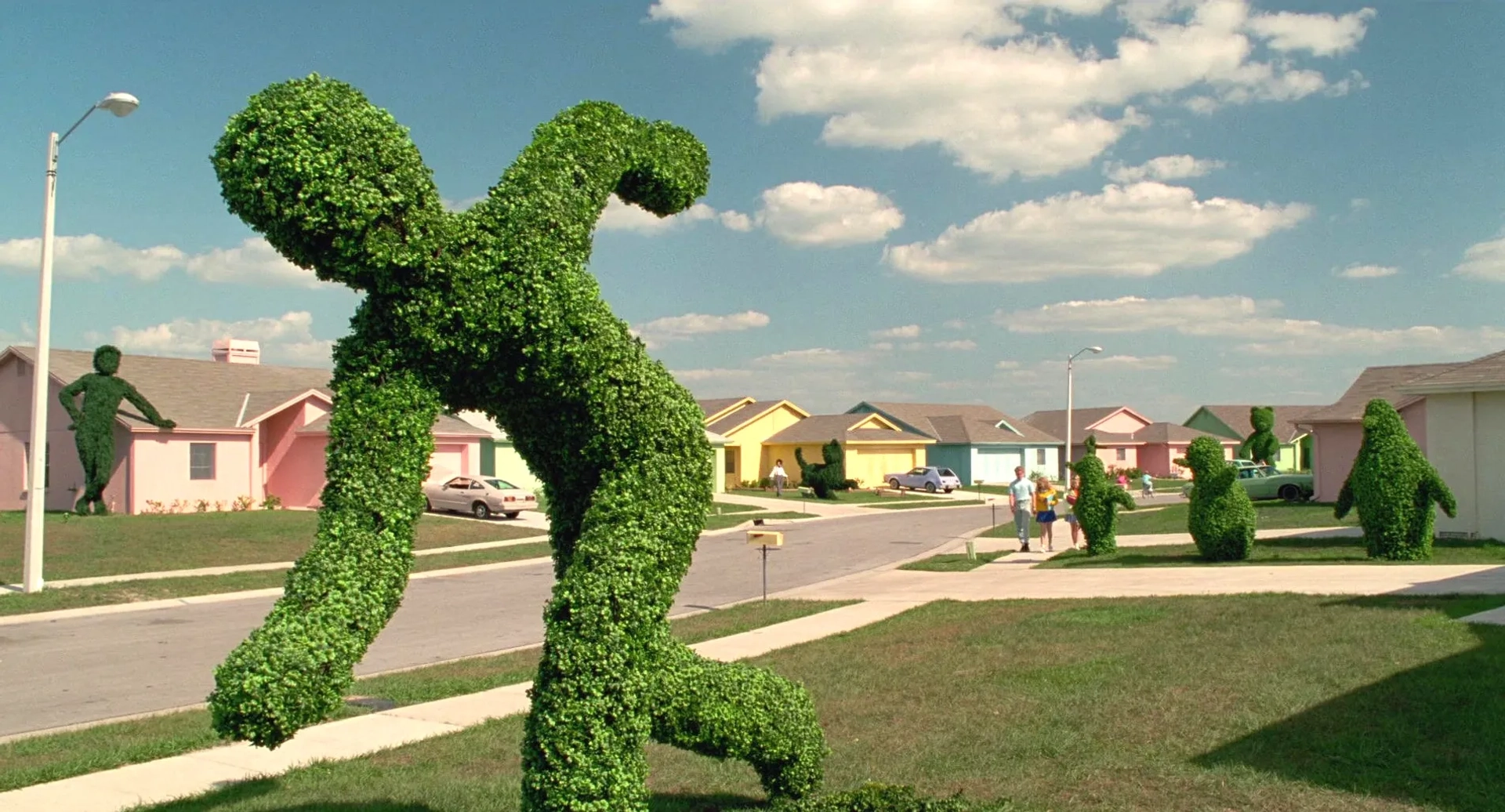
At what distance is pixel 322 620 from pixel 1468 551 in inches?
723

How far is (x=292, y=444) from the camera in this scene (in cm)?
3198

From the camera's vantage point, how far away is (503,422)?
17.9ft

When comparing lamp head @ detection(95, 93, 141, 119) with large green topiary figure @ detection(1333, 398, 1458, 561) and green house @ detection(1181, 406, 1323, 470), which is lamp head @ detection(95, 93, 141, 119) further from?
green house @ detection(1181, 406, 1323, 470)

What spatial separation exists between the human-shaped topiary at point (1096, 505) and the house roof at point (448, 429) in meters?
18.1

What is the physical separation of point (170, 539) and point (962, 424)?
43.8 meters

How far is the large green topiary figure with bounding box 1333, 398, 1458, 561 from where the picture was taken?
1636 cm

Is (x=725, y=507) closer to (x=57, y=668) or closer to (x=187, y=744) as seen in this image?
(x=57, y=668)

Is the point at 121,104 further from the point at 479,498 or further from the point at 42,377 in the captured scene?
the point at 479,498

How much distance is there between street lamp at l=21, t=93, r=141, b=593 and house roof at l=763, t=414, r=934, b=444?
40.1 m

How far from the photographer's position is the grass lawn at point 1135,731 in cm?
638

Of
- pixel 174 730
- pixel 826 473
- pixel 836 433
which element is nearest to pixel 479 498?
pixel 826 473

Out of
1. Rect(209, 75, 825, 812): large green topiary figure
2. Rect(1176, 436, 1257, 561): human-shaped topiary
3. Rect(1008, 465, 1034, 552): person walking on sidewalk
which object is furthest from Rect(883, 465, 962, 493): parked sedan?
Rect(209, 75, 825, 812): large green topiary figure

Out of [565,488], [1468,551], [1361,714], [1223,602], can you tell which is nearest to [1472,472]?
[1468,551]

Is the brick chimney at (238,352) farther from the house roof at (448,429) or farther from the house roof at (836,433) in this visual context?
the house roof at (836,433)
